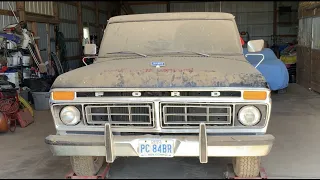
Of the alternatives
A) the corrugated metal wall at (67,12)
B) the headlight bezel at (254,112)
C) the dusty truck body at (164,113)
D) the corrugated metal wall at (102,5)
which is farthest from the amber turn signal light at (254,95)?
the corrugated metal wall at (102,5)

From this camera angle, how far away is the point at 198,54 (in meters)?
4.17

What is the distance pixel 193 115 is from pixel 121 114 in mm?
631

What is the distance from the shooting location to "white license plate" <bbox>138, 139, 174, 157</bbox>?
3109 millimetres

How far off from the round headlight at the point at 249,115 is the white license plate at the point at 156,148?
634 millimetres

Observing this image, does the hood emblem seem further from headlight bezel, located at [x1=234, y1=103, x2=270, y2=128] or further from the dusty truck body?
headlight bezel, located at [x1=234, y1=103, x2=270, y2=128]

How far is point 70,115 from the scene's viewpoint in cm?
335

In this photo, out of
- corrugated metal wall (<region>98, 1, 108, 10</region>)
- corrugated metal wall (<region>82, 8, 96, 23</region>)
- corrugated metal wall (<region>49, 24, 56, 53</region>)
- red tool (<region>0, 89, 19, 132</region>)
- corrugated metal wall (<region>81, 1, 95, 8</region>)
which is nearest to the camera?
red tool (<region>0, 89, 19, 132</region>)

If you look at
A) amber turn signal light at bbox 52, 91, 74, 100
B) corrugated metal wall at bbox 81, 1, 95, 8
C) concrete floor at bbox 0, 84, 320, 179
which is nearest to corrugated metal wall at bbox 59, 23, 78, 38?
corrugated metal wall at bbox 81, 1, 95, 8

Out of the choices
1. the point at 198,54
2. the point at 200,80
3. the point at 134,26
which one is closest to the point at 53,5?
the point at 134,26

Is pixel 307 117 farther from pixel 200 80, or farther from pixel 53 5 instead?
pixel 53 5

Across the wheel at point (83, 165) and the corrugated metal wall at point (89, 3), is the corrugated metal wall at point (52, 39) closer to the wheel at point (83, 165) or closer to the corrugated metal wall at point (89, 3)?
the corrugated metal wall at point (89, 3)

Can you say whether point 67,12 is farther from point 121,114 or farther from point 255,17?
point 121,114

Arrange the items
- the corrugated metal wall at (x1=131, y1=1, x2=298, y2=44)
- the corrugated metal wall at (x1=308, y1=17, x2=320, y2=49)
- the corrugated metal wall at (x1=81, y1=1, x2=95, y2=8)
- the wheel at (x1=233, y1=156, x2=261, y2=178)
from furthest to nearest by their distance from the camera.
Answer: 1. the corrugated metal wall at (x1=131, y1=1, x2=298, y2=44)
2. the corrugated metal wall at (x1=81, y1=1, x2=95, y2=8)
3. the corrugated metal wall at (x1=308, y1=17, x2=320, y2=49)
4. the wheel at (x1=233, y1=156, x2=261, y2=178)

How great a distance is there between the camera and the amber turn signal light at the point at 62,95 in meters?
3.28
